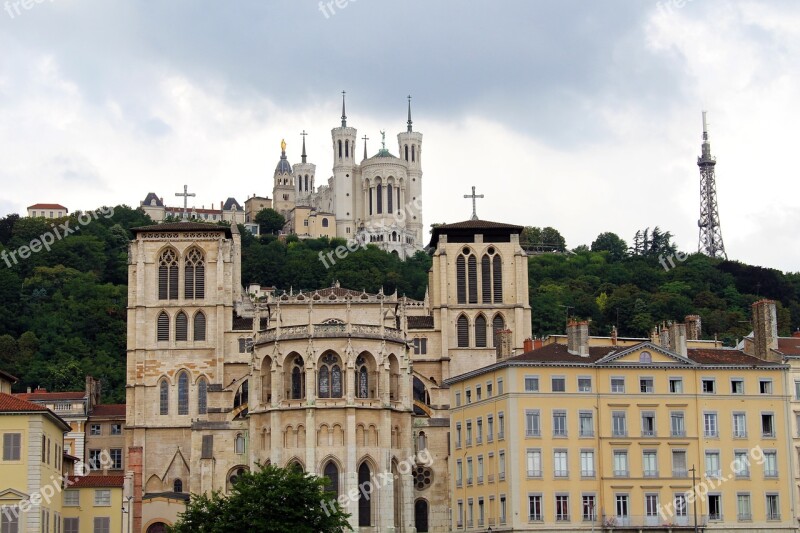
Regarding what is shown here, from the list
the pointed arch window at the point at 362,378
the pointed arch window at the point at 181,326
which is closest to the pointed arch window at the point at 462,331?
the pointed arch window at the point at 362,378

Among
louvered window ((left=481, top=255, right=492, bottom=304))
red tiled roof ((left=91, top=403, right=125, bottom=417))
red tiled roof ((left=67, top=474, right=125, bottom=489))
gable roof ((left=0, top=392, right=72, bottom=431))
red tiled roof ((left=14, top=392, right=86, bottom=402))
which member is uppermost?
louvered window ((left=481, top=255, right=492, bottom=304))

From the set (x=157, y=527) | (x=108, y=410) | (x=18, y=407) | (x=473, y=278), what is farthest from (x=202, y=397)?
(x=18, y=407)

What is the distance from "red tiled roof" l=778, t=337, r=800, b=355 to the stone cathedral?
746 inches

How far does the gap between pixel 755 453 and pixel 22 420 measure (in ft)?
130

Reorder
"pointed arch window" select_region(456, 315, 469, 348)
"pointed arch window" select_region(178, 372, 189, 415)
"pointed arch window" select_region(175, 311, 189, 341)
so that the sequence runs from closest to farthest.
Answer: "pointed arch window" select_region(178, 372, 189, 415) < "pointed arch window" select_region(456, 315, 469, 348) < "pointed arch window" select_region(175, 311, 189, 341)

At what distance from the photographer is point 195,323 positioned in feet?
408

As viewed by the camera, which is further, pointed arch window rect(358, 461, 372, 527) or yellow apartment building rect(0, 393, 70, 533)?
pointed arch window rect(358, 461, 372, 527)

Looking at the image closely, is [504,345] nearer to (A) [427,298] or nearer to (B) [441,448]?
A: (B) [441,448]

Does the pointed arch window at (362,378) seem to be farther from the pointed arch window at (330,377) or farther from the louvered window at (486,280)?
the louvered window at (486,280)

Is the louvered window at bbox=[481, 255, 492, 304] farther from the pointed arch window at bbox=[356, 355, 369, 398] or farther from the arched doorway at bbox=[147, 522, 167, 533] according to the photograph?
the arched doorway at bbox=[147, 522, 167, 533]

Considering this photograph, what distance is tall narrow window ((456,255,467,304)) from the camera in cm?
12531

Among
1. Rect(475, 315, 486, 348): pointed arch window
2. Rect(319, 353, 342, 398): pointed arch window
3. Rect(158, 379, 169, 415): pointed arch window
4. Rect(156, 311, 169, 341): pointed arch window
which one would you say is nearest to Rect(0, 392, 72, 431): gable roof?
Rect(319, 353, 342, 398): pointed arch window

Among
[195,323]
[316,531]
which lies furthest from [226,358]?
[316,531]

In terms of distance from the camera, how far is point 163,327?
124 meters
